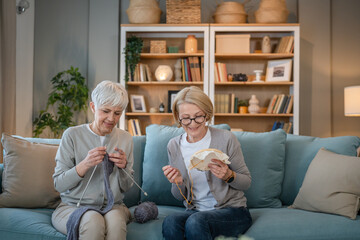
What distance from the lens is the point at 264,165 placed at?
8.00ft

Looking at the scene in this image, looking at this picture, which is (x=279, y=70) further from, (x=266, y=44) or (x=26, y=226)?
(x=26, y=226)

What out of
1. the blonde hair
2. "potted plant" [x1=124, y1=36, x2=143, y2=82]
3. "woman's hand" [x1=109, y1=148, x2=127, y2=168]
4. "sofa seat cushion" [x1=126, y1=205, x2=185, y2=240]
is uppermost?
"potted plant" [x1=124, y1=36, x2=143, y2=82]

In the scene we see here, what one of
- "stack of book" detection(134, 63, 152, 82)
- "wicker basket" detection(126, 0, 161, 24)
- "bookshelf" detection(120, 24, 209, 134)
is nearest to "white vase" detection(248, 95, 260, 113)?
"bookshelf" detection(120, 24, 209, 134)

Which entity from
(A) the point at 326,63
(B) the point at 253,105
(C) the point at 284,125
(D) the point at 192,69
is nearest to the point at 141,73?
(D) the point at 192,69

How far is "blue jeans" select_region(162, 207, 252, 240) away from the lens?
1.83 metres

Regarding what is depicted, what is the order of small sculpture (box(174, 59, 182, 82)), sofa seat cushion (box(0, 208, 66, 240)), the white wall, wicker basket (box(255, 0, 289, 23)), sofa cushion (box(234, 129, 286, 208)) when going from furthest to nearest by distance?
small sculpture (box(174, 59, 182, 82)) < wicker basket (box(255, 0, 289, 23)) < the white wall < sofa cushion (box(234, 129, 286, 208)) < sofa seat cushion (box(0, 208, 66, 240))

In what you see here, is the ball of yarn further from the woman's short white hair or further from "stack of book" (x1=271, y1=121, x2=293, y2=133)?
"stack of book" (x1=271, y1=121, x2=293, y2=133)

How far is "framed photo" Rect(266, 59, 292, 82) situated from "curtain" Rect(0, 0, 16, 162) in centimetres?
289

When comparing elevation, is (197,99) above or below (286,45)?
below

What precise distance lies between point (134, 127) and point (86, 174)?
2777 millimetres

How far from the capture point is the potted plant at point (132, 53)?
469cm

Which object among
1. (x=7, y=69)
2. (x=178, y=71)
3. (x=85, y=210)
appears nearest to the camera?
(x=85, y=210)

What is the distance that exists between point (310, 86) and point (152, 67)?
1995mm

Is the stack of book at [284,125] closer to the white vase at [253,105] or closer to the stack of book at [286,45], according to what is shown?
the white vase at [253,105]
